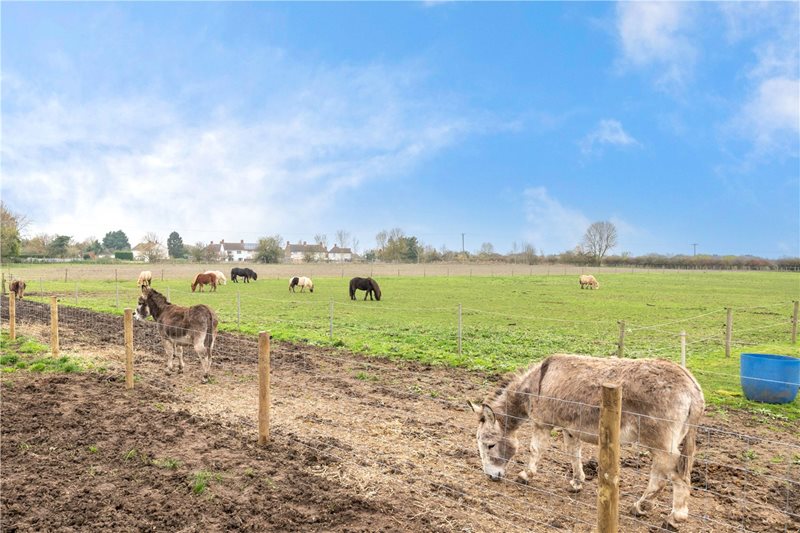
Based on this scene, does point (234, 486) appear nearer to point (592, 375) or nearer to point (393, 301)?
point (592, 375)

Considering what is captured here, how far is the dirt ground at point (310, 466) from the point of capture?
167 inches

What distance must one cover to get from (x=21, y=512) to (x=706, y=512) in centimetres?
617

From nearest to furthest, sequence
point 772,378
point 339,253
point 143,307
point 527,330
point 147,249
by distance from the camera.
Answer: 1. point 772,378
2. point 143,307
3. point 527,330
4. point 147,249
5. point 339,253

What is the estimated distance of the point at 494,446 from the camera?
494 cm

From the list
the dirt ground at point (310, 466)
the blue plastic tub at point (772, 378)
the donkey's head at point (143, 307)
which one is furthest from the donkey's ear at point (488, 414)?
the donkey's head at point (143, 307)

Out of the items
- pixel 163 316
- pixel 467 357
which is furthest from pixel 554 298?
pixel 163 316

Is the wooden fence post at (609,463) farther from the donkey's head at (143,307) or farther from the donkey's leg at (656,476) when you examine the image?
the donkey's head at (143,307)

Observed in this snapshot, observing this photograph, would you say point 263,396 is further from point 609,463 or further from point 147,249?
point 147,249

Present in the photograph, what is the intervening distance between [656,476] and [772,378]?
5227 mm

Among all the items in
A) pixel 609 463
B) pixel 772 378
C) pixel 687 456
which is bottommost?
pixel 772 378

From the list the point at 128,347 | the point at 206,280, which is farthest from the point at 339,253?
the point at 128,347

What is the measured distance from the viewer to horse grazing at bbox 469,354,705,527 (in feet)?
13.6

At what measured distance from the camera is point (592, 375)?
15.5 ft

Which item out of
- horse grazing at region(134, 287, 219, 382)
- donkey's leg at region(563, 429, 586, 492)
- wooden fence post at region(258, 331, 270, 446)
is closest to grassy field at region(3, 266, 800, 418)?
horse grazing at region(134, 287, 219, 382)
